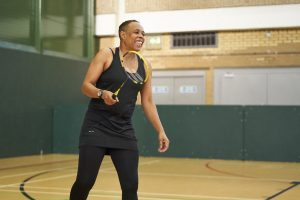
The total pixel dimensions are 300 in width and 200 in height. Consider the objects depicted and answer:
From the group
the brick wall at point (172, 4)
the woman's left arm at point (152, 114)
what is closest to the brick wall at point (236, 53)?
the brick wall at point (172, 4)

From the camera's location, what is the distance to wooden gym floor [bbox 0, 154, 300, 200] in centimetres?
777

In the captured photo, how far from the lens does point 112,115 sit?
4328 millimetres

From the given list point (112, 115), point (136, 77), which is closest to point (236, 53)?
point (136, 77)

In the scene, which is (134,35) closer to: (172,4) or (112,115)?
(112,115)

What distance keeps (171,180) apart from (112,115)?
558cm

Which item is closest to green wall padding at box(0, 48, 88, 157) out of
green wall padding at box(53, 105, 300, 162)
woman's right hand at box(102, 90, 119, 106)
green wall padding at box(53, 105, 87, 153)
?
green wall padding at box(53, 105, 87, 153)

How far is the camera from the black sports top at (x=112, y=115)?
4.28 meters

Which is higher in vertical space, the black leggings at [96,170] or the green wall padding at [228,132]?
the black leggings at [96,170]

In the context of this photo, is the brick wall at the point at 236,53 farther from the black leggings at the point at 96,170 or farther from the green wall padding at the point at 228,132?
the black leggings at the point at 96,170

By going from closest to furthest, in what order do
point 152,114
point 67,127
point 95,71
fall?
point 95,71 → point 152,114 → point 67,127

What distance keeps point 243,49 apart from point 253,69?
72 centimetres

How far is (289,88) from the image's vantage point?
1758 centimetres

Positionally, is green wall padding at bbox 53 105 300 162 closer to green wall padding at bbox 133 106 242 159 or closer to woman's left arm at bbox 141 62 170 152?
green wall padding at bbox 133 106 242 159

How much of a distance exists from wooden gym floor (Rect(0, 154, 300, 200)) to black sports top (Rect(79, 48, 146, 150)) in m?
3.22
